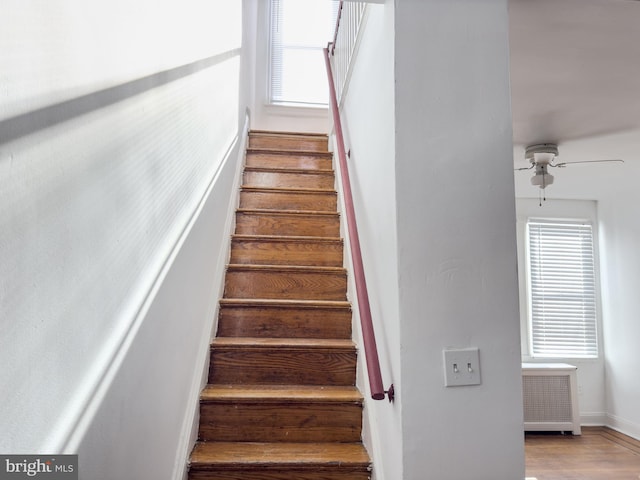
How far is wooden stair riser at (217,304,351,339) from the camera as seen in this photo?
242 cm

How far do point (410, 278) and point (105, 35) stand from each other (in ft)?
3.26

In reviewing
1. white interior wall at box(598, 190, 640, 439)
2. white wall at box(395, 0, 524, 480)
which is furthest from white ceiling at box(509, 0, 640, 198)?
white interior wall at box(598, 190, 640, 439)

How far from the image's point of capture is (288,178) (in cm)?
357

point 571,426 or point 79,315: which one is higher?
point 79,315

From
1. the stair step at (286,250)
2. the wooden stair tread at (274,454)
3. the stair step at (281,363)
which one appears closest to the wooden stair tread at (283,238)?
the stair step at (286,250)

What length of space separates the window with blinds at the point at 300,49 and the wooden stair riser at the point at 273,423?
410 cm

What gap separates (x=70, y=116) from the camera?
90 centimetres

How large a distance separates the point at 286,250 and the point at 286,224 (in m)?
0.27

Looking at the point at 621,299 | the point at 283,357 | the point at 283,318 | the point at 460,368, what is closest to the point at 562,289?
the point at 621,299

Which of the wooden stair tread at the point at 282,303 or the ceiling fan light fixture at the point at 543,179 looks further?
the ceiling fan light fixture at the point at 543,179

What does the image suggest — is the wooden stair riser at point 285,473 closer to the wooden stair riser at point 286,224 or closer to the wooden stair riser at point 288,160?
the wooden stair riser at point 286,224

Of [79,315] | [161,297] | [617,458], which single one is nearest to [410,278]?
[161,297]

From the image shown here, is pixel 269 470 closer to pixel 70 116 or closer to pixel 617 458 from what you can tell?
pixel 70 116

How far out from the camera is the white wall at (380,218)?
149cm
